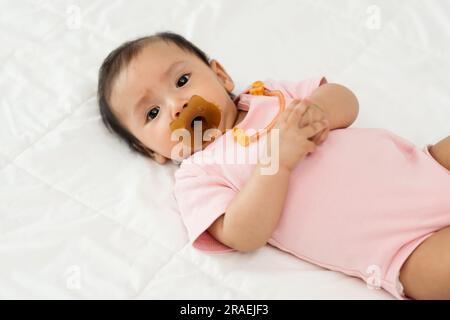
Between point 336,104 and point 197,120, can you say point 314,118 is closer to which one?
point 336,104

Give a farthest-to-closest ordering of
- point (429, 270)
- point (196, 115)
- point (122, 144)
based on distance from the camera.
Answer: point (122, 144), point (196, 115), point (429, 270)

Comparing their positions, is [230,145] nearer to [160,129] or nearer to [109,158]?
[160,129]

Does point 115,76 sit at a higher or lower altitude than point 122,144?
higher

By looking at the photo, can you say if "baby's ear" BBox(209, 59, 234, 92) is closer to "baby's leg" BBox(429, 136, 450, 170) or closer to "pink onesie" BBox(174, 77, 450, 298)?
"pink onesie" BBox(174, 77, 450, 298)

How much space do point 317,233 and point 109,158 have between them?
40 centimetres

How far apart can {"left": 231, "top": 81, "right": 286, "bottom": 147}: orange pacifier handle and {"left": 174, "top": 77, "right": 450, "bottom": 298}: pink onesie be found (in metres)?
0.01

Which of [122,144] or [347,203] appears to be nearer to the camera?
[347,203]

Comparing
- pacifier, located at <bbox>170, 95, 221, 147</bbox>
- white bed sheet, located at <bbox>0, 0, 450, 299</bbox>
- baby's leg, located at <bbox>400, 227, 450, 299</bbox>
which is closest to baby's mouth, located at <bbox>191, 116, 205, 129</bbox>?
pacifier, located at <bbox>170, 95, 221, 147</bbox>

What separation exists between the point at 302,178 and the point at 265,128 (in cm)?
12

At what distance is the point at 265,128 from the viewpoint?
3.57 feet

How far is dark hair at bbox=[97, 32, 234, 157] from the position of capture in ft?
3.71

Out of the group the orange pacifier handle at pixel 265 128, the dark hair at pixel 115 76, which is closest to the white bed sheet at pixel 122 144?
the dark hair at pixel 115 76

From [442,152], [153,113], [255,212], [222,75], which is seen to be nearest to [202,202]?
[255,212]

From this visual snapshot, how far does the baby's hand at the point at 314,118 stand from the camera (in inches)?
40.5
